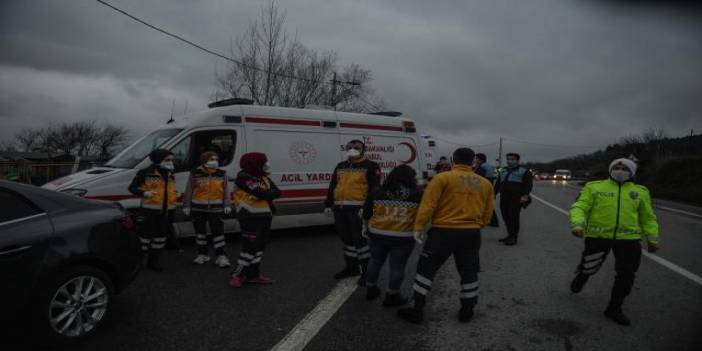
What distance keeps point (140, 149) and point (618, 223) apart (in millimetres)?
6567

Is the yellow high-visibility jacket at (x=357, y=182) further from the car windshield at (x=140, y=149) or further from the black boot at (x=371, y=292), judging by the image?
the car windshield at (x=140, y=149)

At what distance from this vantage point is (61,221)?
3379mm

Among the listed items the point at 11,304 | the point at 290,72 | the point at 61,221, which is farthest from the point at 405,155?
the point at 290,72

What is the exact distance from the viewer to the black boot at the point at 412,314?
3.84 meters

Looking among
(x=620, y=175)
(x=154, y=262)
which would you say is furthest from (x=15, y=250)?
(x=620, y=175)

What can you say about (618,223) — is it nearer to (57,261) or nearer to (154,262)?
(57,261)

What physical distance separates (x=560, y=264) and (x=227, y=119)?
18.2 ft

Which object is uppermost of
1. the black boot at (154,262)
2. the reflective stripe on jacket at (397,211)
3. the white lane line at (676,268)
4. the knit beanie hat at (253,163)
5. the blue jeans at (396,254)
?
the knit beanie hat at (253,163)

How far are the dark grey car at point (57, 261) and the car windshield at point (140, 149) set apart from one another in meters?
2.89

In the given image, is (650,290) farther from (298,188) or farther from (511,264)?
(298,188)

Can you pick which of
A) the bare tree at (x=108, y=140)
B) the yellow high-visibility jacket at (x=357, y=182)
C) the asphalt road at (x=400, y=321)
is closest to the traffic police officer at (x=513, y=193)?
the asphalt road at (x=400, y=321)

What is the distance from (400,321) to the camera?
12.7 feet

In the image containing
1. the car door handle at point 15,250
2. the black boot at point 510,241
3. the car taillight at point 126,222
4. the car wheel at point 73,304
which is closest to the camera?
the car door handle at point 15,250

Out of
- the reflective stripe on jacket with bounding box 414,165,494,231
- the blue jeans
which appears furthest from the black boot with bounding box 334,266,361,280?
the reflective stripe on jacket with bounding box 414,165,494,231
